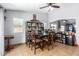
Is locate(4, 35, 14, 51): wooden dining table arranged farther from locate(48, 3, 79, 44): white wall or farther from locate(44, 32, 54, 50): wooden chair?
locate(48, 3, 79, 44): white wall

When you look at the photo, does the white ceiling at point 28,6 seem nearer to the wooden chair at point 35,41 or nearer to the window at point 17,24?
the window at point 17,24

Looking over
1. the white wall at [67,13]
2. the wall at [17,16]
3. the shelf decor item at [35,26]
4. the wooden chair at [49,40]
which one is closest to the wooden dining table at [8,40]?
the wall at [17,16]

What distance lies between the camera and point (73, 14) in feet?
4.96

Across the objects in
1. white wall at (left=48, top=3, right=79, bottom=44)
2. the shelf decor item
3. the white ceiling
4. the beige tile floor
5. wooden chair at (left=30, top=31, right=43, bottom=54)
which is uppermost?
the white ceiling

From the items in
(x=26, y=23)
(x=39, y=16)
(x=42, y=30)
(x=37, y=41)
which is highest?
(x=39, y=16)

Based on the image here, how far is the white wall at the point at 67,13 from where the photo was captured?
151 centimetres

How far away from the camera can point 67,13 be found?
1.55 meters

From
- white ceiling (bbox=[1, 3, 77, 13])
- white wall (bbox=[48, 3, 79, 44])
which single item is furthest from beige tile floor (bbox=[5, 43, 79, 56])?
white ceiling (bbox=[1, 3, 77, 13])

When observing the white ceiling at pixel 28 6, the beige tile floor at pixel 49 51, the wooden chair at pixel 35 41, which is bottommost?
the beige tile floor at pixel 49 51

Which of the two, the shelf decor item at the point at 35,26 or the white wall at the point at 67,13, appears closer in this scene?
the white wall at the point at 67,13

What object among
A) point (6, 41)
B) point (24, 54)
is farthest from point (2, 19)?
point (24, 54)

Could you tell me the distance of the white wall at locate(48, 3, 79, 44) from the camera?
151 cm

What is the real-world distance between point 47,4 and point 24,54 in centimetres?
95

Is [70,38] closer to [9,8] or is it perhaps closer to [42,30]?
[42,30]
